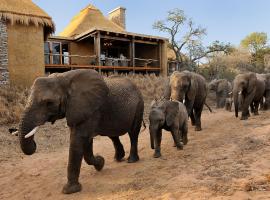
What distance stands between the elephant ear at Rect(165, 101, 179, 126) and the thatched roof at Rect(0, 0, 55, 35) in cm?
1067

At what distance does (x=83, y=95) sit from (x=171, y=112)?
2170 millimetres

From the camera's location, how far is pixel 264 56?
40.9m

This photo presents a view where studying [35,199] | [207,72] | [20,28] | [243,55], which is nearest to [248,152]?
[35,199]

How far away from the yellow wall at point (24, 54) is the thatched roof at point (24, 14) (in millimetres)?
329

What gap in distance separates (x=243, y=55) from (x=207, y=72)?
16.2 metres

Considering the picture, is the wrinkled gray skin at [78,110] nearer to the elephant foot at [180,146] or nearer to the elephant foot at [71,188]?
the elephant foot at [71,188]

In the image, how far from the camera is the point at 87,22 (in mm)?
23844

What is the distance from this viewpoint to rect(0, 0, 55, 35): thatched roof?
14.6 meters

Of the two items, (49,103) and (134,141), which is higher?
(49,103)

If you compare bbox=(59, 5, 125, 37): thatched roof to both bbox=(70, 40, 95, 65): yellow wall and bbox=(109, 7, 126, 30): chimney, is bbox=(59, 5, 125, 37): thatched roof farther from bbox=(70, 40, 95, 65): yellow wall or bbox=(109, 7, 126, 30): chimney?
bbox=(109, 7, 126, 30): chimney

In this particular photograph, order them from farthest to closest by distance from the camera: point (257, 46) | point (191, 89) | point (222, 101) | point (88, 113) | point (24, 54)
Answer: point (257, 46) → point (222, 101) → point (24, 54) → point (191, 89) → point (88, 113)

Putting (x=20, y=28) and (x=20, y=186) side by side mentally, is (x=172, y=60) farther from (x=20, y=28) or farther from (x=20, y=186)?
(x=20, y=186)

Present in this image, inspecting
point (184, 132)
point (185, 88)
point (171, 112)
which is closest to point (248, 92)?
point (185, 88)

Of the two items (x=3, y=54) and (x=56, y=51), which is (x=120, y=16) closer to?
(x=56, y=51)
